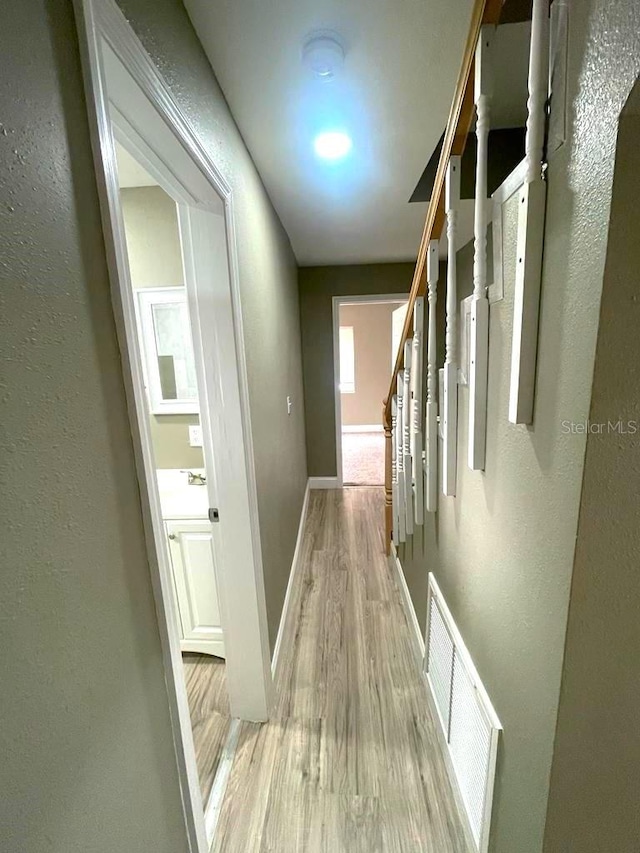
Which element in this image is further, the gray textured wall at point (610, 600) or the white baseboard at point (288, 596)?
the white baseboard at point (288, 596)

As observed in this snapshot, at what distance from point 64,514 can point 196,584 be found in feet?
4.58

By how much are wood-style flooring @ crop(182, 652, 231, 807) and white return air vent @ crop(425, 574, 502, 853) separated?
2.86ft

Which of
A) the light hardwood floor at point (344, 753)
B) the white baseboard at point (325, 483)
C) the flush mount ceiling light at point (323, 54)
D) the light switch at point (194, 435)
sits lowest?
the light hardwood floor at point (344, 753)

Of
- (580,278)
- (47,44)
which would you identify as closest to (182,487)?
(47,44)

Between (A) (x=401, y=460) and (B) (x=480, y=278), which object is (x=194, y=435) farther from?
(B) (x=480, y=278)

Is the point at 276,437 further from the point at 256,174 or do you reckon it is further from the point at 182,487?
the point at 256,174

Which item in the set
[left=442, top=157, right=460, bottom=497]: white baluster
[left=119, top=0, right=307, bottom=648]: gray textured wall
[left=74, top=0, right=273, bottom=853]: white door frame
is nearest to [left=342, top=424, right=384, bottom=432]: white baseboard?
[left=119, top=0, right=307, bottom=648]: gray textured wall

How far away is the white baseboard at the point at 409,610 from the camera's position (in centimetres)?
176

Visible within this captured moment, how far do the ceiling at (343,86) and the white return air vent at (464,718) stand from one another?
6.08 feet

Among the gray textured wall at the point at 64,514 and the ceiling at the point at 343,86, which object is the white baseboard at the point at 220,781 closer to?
the gray textured wall at the point at 64,514

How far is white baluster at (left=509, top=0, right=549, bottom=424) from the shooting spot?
2.01 ft

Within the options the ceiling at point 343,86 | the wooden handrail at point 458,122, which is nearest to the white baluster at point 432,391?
the wooden handrail at point 458,122

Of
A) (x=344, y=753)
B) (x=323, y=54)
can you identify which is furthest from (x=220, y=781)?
(x=323, y=54)

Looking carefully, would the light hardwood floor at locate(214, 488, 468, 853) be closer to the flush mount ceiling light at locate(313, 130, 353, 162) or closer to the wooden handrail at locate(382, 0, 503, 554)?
the wooden handrail at locate(382, 0, 503, 554)
